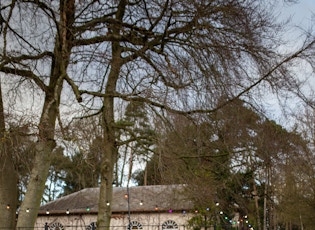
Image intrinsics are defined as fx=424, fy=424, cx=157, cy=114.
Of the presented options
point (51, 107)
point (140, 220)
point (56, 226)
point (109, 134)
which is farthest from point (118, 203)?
point (51, 107)

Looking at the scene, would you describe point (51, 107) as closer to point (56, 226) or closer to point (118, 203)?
point (118, 203)

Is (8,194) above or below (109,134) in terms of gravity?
below

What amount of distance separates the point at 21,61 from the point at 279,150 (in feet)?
13.1

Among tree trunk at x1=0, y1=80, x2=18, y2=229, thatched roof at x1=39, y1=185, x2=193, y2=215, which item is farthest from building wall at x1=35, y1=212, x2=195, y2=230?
tree trunk at x1=0, y1=80, x2=18, y2=229

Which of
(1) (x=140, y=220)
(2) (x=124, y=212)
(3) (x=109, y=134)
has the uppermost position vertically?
(3) (x=109, y=134)

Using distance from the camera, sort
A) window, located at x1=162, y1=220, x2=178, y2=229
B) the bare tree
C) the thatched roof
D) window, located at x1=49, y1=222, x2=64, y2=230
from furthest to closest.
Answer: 1. window, located at x1=49, y1=222, x2=64, y2=230
2. window, located at x1=162, y1=220, x2=178, y2=229
3. the thatched roof
4. the bare tree

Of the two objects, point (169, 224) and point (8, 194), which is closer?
point (8, 194)

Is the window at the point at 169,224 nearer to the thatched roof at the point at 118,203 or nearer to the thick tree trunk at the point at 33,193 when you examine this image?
the thatched roof at the point at 118,203

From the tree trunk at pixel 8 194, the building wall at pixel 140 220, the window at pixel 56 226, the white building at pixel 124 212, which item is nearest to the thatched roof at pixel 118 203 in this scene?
the white building at pixel 124 212

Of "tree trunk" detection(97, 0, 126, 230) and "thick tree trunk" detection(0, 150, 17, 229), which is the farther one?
"tree trunk" detection(97, 0, 126, 230)

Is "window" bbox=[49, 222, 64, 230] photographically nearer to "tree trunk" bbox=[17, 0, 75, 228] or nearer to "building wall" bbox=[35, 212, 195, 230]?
"building wall" bbox=[35, 212, 195, 230]

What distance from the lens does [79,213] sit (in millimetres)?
20750

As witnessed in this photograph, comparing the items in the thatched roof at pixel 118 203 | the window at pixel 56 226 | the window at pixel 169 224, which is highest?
the thatched roof at pixel 118 203

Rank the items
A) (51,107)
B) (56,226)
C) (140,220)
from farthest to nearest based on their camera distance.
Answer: (56,226) < (140,220) < (51,107)
